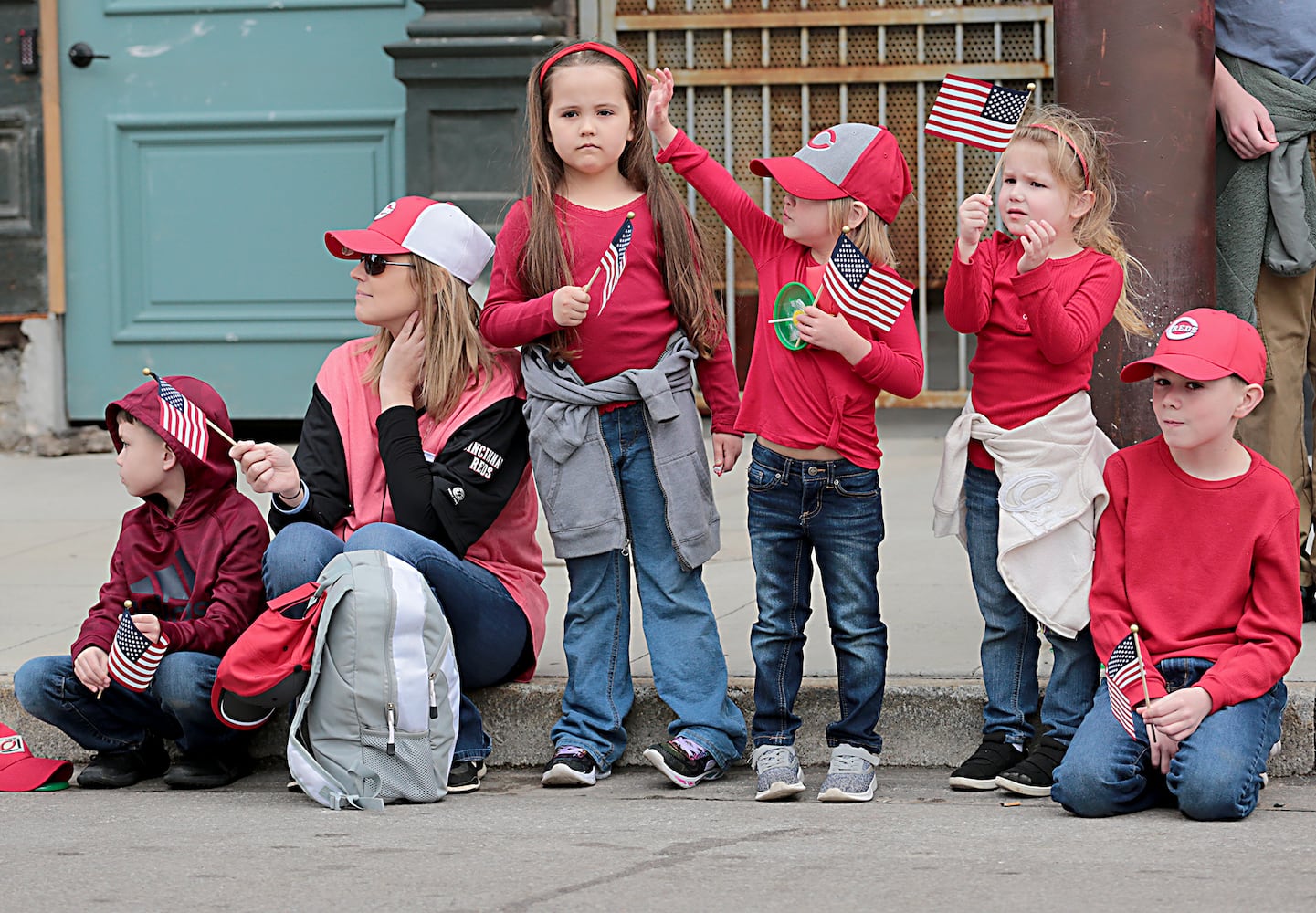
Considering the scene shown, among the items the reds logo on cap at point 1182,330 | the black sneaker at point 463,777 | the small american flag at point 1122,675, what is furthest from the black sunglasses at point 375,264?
the small american flag at point 1122,675

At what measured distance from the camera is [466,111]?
706 cm

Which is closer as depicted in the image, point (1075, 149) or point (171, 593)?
point (1075, 149)

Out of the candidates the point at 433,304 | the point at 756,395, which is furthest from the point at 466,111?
the point at 756,395

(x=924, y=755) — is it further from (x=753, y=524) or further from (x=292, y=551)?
(x=292, y=551)

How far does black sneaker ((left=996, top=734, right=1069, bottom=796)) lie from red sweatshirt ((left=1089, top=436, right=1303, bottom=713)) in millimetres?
269

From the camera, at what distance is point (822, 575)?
393 centimetres

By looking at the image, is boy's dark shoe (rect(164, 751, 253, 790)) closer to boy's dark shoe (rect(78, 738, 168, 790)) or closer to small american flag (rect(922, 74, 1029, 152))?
boy's dark shoe (rect(78, 738, 168, 790))

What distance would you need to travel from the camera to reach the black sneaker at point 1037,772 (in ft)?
12.4

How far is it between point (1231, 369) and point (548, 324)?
1463mm

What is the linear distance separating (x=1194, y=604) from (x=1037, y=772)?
0.49 m

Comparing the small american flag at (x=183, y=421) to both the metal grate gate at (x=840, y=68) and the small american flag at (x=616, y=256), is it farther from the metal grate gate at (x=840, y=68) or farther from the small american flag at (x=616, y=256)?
the metal grate gate at (x=840, y=68)

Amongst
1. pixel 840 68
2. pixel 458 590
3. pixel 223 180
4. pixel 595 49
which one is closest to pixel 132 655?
pixel 458 590

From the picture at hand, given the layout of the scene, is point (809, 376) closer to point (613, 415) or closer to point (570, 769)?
point (613, 415)

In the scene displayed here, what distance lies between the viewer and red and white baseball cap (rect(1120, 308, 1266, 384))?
3.64 m
